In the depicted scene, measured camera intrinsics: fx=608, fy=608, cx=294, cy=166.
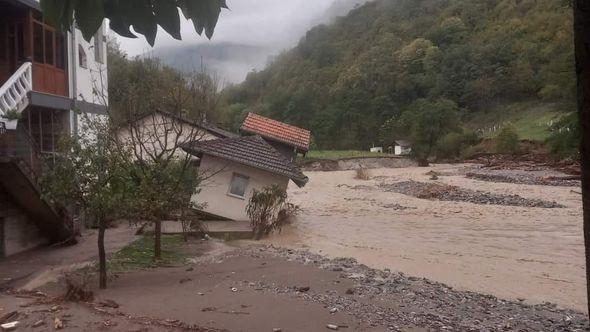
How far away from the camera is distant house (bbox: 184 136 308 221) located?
2095cm

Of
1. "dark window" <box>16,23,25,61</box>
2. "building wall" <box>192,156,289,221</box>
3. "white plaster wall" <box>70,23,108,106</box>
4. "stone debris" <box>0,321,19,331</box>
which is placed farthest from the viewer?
"building wall" <box>192,156,289,221</box>

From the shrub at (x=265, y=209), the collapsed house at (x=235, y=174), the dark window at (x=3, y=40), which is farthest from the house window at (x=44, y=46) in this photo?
the shrub at (x=265, y=209)

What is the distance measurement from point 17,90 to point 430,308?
1108 centimetres

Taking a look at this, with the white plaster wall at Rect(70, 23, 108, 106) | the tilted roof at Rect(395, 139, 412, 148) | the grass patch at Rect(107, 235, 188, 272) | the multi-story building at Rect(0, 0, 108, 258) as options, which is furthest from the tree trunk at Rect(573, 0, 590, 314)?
the tilted roof at Rect(395, 139, 412, 148)

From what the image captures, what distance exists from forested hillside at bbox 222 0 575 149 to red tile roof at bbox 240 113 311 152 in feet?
162

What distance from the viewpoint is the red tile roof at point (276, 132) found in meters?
28.1

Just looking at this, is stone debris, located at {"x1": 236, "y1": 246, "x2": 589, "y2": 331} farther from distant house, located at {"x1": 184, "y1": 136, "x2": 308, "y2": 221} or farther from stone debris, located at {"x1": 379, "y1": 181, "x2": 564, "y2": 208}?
stone debris, located at {"x1": 379, "y1": 181, "x2": 564, "y2": 208}

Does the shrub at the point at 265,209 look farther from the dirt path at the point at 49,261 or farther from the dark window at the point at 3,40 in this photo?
the dark window at the point at 3,40

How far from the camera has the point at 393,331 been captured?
7.54 metres

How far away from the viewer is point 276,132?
94.5ft

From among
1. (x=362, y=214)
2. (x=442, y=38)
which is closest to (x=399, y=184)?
(x=362, y=214)

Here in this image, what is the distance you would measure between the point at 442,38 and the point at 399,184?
85990 millimetres

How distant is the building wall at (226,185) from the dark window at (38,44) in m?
6.59

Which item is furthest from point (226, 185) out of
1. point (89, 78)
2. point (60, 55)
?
point (60, 55)
